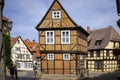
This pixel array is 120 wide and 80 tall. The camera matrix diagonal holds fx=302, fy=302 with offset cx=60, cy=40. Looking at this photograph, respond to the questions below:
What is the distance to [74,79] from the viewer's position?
104 ft

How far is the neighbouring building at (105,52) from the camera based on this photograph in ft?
178

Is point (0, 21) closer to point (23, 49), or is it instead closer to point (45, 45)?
point (45, 45)

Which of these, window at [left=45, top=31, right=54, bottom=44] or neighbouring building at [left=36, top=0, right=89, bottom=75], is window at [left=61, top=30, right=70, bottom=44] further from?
window at [left=45, top=31, right=54, bottom=44]

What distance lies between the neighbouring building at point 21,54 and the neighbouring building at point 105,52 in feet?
57.6

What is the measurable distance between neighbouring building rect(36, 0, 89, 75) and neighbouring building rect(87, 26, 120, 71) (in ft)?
56.6

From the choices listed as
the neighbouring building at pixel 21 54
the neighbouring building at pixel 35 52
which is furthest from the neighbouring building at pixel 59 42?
the neighbouring building at pixel 35 52

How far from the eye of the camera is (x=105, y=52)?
54688 mm

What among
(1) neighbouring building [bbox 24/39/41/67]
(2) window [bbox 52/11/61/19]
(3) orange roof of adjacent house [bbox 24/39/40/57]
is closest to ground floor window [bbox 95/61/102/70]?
(1) neighbouring building [bbox 24/39/41/67]

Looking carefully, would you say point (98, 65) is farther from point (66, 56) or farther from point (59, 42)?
point (59, 42)

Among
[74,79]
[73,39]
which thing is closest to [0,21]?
[74,79]

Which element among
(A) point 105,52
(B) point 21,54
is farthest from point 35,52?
(A) point 105,52

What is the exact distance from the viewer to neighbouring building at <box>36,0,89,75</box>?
3706cm

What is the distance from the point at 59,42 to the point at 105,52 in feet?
63.6

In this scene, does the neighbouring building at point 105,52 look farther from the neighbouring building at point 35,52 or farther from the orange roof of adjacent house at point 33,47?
the orange roof of adjacent house at point 33,47
